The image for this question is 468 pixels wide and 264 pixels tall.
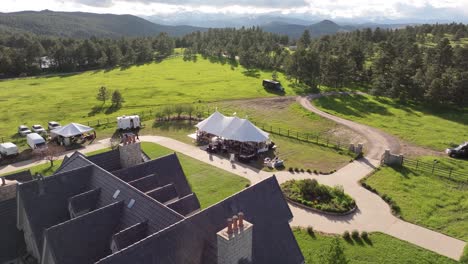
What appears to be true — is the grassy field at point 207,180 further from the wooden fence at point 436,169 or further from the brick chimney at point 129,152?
the wooden fence at point 436,169

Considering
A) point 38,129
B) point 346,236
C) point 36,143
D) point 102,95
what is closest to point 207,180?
point 346,236

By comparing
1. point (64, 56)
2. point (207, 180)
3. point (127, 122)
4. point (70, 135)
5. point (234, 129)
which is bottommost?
point (207, 180)

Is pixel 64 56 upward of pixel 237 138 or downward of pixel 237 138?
upward

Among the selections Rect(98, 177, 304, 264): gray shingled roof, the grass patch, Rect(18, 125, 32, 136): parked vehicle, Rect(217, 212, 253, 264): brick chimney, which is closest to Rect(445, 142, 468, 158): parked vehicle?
the grass patch

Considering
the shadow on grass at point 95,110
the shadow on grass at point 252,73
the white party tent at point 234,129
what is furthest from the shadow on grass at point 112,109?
the shadow on grass at point 252,73

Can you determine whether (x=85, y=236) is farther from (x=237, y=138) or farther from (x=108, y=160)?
(x=237, y=138)

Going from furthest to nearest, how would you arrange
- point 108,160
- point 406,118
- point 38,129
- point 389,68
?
point 389,68
point 406,118
point 38,129
point 108,160

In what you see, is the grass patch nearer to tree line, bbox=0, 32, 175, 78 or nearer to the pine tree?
the pine tree
